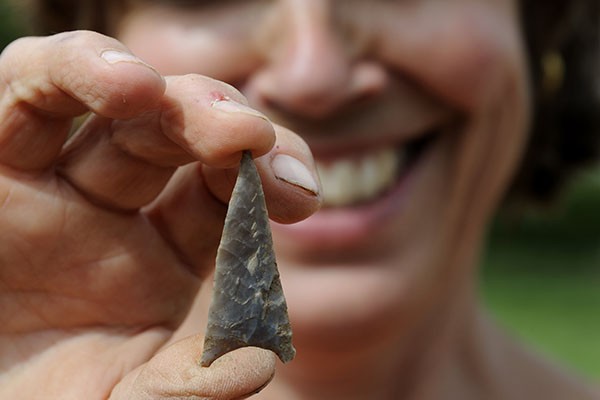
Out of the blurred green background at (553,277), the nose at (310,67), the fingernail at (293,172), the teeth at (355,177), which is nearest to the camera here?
the fingernail at (293,172)

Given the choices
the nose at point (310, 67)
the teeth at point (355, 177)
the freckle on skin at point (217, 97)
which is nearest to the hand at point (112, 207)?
the freckle on skin at point (217, 97)

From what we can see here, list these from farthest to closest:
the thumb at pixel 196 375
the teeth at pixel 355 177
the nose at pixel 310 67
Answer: the teeth at pixel 355 177 < the nose at pixel 310 67 < the thumb at pixel 196 375

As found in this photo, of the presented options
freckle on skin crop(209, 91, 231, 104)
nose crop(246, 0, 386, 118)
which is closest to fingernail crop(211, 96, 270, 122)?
freckle on skin crop(209, 91, 231, 104)

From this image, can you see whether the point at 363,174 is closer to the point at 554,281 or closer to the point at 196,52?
the point at 196,52

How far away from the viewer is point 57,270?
41.3 inches

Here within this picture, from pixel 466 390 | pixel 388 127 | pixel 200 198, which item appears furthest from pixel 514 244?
pixel 200 198

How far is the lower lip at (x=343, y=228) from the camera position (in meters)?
1.95

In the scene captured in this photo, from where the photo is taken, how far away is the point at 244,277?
913 mm

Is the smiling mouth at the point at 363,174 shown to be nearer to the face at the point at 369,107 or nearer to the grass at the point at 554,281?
the face at the point at 369,107

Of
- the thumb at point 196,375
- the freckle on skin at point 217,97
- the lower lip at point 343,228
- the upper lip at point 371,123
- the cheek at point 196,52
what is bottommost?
the lower lip at point 343,228

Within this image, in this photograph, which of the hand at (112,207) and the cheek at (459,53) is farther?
the cheek at (459,53)

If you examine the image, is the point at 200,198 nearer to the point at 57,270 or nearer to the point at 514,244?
the point at 57,270

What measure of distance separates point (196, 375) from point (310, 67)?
3.24ft

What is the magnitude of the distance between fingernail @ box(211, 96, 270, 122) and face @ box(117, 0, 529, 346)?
0.84 m
